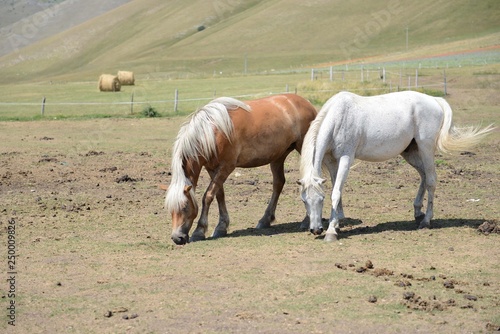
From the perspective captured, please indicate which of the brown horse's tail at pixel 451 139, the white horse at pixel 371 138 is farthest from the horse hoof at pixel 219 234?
the brown horse's tail at pixel 451 139

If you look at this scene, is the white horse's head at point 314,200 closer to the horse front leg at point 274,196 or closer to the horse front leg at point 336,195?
the horse front leg at point 336,195

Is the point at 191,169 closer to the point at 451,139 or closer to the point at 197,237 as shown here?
the point at 197,237

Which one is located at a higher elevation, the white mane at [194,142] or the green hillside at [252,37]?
the green hillside at [252,37]

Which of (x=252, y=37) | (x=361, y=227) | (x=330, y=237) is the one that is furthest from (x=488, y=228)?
(x=252, y=37)

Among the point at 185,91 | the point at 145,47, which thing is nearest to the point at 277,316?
the point at 185,91

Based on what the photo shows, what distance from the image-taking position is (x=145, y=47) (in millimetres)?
129875

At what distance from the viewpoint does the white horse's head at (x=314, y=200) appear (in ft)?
32.1

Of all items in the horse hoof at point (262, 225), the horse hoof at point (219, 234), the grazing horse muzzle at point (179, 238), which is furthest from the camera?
the horse hoof at point (262, 225)

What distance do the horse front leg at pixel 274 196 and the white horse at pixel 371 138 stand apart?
3.04 feet

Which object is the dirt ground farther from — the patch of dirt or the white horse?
the white horse

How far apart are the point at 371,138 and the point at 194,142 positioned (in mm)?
2490

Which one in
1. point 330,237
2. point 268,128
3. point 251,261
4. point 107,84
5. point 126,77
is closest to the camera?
point 251,261

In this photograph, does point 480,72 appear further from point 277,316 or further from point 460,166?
point 277,316

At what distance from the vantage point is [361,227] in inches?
428
